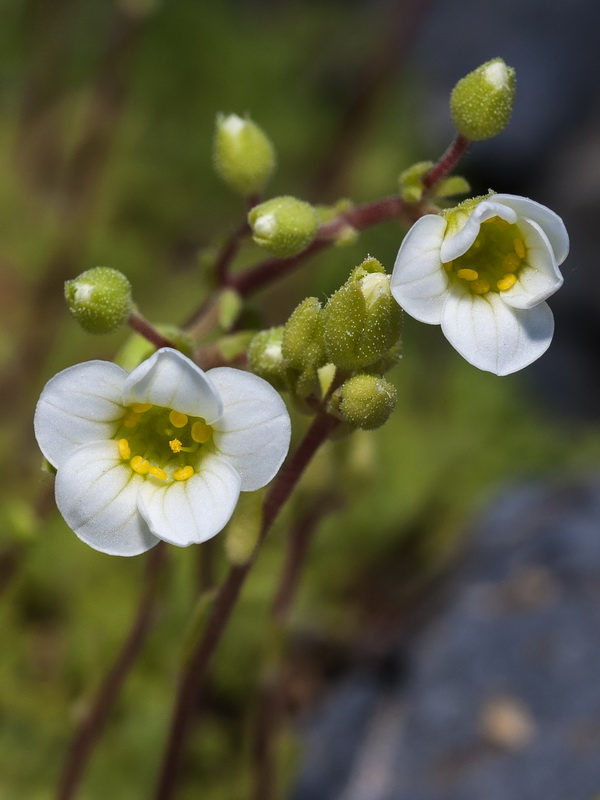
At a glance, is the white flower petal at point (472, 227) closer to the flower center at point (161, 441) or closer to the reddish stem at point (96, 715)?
the flower center at point (161, 441)

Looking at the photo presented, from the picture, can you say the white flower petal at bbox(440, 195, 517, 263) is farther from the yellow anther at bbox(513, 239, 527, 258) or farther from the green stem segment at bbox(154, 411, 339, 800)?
the green stem segment at bbox(154, 411, 339, 800)

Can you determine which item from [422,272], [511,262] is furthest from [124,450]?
[511,262]

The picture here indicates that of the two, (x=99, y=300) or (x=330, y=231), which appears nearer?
(x=99, y=300)

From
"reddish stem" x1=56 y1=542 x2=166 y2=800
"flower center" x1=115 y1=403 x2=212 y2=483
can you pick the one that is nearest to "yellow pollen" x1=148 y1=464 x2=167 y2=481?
"flower center" x1=115 y1=403 x2=212 y2=483

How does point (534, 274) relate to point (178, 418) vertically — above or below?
above

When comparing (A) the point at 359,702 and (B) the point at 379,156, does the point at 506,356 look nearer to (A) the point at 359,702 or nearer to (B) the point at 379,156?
(A) the point at 359,702

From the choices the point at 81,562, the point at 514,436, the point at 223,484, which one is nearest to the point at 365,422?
the point at 223,484

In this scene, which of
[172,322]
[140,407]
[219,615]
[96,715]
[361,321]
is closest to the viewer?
[361,321]

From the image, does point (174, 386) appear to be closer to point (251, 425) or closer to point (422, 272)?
point (251, 425)
